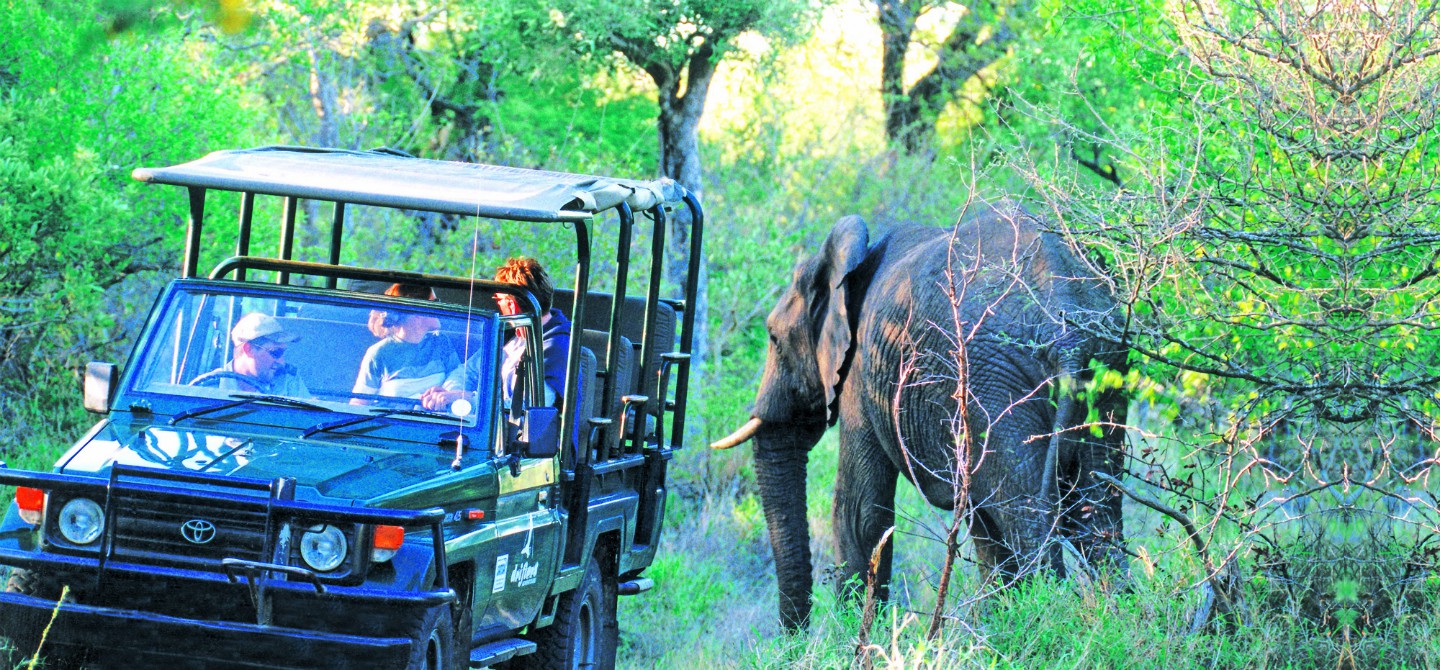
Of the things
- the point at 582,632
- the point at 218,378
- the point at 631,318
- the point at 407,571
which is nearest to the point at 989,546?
the point at 631,318

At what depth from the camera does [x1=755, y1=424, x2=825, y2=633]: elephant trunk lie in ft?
32.3

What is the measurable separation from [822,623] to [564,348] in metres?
2.17

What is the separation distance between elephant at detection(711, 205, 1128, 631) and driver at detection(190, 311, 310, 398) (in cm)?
237

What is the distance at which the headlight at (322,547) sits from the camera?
522cm

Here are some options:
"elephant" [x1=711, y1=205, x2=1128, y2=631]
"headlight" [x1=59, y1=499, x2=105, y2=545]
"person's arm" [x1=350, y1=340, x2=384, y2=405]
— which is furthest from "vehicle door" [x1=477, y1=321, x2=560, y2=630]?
"elephant" [x1=711, y1=205, x2=1128, y2=631]

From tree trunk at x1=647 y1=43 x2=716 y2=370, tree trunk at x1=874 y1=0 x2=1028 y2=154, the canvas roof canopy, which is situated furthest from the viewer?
tree trunk at x1=874 y1=0 x2=1028 y2=154

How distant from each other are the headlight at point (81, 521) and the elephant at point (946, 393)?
3.10m

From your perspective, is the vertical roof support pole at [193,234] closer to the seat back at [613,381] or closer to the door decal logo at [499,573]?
the seat back at [613,381]

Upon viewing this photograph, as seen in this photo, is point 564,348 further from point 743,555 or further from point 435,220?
point 435,220

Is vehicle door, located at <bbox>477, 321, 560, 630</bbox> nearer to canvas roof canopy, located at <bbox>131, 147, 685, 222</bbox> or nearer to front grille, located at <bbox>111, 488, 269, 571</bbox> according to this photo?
canvas roof canopy, located at <bbox>131, 147, 685, 222</bbox>

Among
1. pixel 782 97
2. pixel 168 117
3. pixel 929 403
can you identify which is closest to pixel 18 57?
pixel 168 117

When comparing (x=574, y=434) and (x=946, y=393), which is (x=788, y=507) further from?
(x=574, y=434)

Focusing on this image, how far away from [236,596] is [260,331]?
4.74 feet

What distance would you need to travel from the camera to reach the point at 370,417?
607cm
